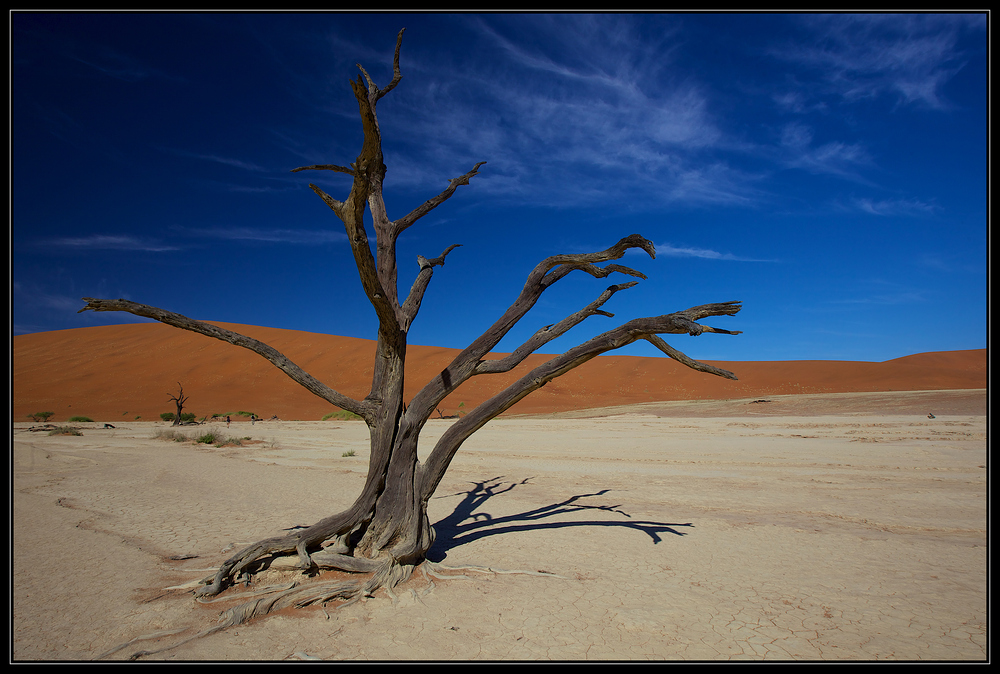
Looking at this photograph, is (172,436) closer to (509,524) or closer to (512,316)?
(509,524)

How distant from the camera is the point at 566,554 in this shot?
558cm

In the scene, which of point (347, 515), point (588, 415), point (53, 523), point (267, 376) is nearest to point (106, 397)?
point (267, 376)

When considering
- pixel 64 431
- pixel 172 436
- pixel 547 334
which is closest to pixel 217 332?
pixel 547 334

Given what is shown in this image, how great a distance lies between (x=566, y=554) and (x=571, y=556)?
85 mm

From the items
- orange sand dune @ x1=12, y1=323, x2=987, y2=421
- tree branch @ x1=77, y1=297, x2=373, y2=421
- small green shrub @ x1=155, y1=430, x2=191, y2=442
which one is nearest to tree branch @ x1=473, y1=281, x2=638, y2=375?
tree branch @ x1=77, y1=297, x2=373, y2=421

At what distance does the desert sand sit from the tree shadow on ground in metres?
0.05

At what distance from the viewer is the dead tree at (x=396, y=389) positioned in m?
4.38

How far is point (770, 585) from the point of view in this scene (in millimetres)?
4594

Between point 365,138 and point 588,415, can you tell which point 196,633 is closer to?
point 365,138

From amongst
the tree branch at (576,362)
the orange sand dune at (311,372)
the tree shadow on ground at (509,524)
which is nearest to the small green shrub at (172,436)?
the orange sand dune at (311,372)

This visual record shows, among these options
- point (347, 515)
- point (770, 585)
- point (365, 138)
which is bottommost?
point (770, 585)

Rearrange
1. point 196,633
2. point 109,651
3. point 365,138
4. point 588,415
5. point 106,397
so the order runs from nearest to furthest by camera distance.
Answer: point 109,651 → point 196,633 → point 365,138 → point 588,415 → point 106,397

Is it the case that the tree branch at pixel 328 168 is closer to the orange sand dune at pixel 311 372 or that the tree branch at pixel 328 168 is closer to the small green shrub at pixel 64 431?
the small green shrub at pixel 64 431

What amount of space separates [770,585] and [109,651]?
5376mm
